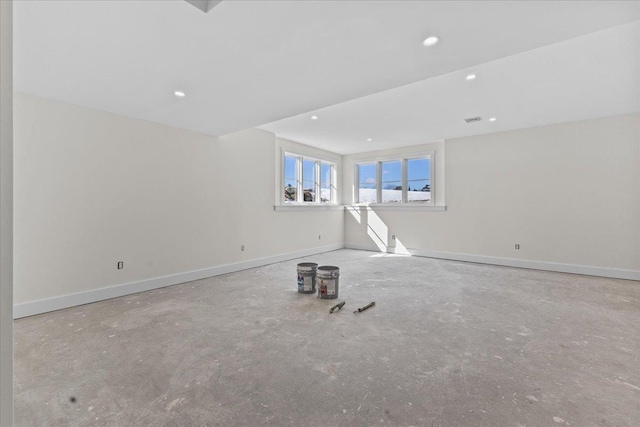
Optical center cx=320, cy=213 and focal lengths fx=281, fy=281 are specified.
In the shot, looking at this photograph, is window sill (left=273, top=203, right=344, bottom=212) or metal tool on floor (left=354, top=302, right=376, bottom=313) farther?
window sill (left=273, top=203, right=344, bottom=212)

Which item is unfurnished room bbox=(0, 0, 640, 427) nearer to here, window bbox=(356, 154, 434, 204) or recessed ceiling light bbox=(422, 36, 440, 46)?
recessed ceiling light bbox=(422, 36, 440, 46)

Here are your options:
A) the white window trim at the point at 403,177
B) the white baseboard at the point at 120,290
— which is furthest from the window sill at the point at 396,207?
the white baseboard at the point at 120,290

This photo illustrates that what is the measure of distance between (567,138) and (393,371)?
5378mm

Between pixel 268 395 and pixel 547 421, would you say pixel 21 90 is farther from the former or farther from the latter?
pixel 547 421

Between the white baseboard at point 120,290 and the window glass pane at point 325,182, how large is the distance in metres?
2.56

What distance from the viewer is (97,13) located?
1.78 meters

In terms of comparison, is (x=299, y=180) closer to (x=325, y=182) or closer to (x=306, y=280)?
(x=325, y=182)

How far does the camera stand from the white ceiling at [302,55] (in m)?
1.78

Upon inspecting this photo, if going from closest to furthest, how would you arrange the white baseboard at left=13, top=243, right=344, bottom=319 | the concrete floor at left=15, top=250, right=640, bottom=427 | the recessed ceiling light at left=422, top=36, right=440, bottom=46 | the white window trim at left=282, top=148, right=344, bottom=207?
1. the concrete floor at left=15, top=250, right=640, bottom=427
2. the recessed ceiling light at left=422, top=36, right=440, bottom=46
3. the white baseboard at left=13, top=243, right=344, bottom=319
4. the white window trim at left=282, top=148, right=344, bottom=207

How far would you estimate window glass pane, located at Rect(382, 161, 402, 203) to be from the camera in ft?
23.3

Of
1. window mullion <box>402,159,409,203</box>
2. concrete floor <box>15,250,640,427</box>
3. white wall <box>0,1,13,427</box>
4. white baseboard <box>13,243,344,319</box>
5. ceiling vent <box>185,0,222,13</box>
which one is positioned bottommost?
concrete floor <box>15,250,640,427</box>

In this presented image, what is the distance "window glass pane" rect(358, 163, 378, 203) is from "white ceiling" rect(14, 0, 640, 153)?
3572mm

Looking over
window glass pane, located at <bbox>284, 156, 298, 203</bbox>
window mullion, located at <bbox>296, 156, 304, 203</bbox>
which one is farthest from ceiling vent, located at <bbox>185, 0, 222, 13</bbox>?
window mullion, located at <bbox>296, 156, 304, 203</bbox>

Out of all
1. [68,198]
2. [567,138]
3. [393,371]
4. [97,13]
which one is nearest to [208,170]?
[68,198]
